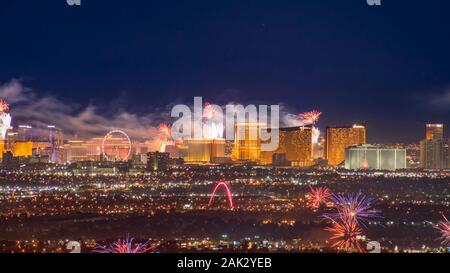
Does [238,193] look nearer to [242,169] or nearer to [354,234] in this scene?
[242,169]

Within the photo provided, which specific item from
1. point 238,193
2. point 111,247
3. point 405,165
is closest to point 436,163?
point 405,165

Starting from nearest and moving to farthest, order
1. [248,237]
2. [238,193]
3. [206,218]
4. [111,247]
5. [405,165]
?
[111,247]
[248,237]
[206,218]
[238,193]
[405,165]

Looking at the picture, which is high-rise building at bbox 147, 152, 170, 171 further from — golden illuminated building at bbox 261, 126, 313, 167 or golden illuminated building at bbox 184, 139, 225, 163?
golden illuminated building at bbox 261, 126, 313, 167

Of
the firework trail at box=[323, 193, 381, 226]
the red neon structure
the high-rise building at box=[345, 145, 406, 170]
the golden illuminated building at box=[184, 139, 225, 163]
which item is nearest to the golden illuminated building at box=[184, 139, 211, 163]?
the golden illuminated building at box=[184, 139, 225, 163]

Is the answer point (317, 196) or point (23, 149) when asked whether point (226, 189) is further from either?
point (23, 149)

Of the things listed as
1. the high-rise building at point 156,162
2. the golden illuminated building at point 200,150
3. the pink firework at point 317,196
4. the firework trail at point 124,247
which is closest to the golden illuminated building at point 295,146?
the golden illuminated building at point 200,150

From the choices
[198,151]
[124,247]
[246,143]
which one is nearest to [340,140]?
[246,143]
